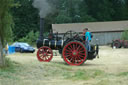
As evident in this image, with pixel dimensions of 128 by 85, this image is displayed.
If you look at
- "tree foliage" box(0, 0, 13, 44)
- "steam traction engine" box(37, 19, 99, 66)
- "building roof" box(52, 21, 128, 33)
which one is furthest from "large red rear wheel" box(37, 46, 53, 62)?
"building roof" box(52, 21, 128, 33)

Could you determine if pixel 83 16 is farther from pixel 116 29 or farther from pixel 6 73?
pixel 6 73

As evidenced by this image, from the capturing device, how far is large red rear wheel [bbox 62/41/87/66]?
1177cm

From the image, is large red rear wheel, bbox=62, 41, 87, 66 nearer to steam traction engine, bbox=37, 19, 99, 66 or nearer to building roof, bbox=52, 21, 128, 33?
steam traction engine, bbox=37, 19, 99, 66

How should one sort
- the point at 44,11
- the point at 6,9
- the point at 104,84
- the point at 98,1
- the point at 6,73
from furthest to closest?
the point at 98,1 < the point at 44,11 < the point at 6,9 < the point at 6,73 < the point at 104,84

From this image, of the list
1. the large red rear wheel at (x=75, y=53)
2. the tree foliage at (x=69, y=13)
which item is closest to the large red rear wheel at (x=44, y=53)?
the large red rear wheel at (x=75, y=53)

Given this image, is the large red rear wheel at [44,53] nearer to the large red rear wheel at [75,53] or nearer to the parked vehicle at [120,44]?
the large red rear wheel at [75,53]

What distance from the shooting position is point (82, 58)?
11969mm

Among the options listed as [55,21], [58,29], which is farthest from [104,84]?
[55,21]

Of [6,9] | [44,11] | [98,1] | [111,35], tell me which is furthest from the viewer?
[98,1]

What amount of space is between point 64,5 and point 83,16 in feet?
15.2

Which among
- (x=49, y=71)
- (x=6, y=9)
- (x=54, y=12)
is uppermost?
(x=54, y=12)

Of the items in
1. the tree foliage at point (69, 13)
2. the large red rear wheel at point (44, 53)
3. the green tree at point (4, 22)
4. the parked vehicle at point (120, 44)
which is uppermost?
the tree foliage at point (69, 13)

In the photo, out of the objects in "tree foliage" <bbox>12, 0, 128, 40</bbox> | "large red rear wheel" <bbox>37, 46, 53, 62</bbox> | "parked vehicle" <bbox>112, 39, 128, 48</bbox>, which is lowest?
"parked vehicle" <bbox>112, 39, 128, 48</bbox>

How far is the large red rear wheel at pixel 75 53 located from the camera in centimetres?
1177
